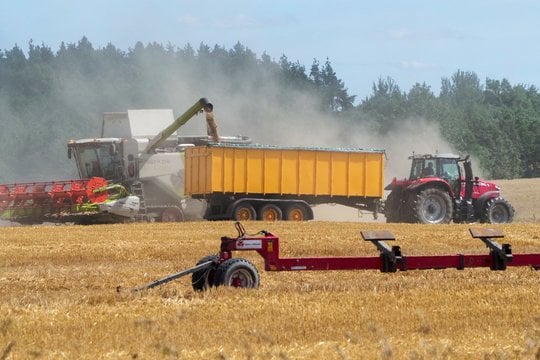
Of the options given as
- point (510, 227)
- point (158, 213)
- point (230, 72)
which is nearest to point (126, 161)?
point (158, 213)

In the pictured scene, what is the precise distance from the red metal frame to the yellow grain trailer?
15.1 metres

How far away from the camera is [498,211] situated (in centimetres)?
2792

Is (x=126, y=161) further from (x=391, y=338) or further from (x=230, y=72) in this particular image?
(x=230, y=72)

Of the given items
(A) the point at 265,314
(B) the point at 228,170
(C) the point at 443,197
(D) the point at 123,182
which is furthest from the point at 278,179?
(A) the point at 265,314

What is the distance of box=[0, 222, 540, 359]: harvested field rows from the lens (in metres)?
7.43

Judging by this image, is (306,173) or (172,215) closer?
(306,173)

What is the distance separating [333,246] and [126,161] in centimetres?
1320

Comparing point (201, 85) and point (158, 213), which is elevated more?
point (201, 85)

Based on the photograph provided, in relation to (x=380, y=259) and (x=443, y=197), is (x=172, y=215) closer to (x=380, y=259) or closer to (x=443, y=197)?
(x=443, y=197)

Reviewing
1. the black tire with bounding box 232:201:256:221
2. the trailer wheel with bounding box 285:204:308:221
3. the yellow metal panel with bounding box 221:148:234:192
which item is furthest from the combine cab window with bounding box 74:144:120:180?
the trailer wheel with bounding box 285:204:308:221

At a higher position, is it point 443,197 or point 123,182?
point 123,182

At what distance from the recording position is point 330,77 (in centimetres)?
8912

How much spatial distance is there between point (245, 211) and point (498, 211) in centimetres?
665

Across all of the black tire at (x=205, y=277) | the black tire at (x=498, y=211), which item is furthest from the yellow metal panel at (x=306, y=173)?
the black tire at (x=205, y=277)
